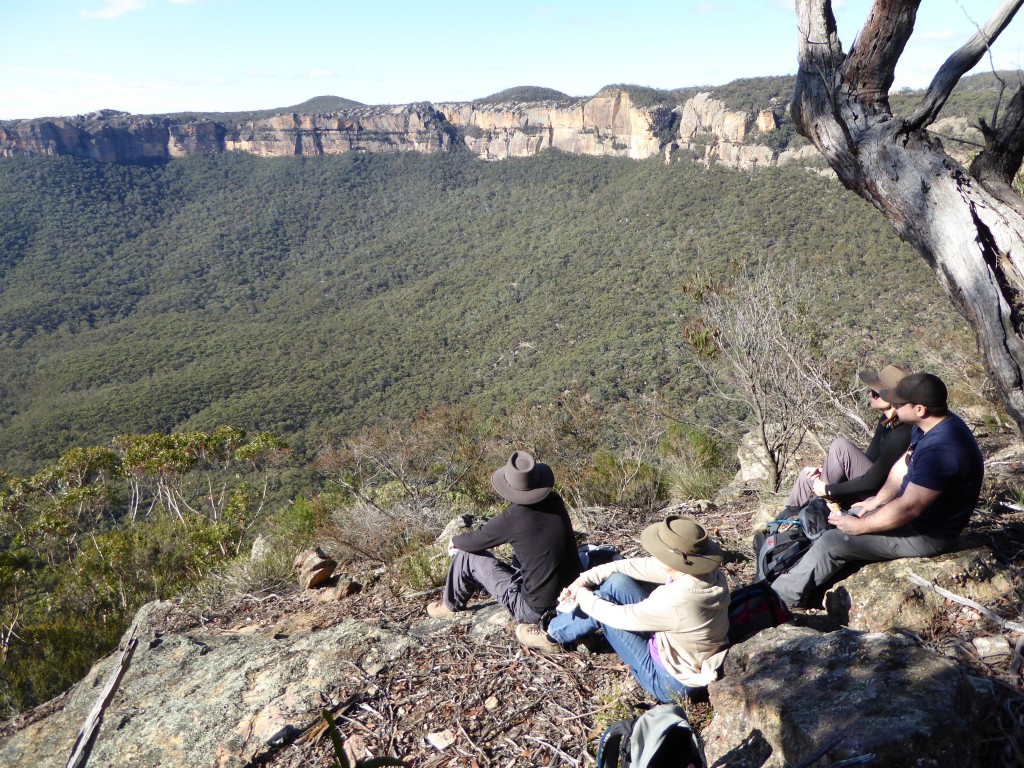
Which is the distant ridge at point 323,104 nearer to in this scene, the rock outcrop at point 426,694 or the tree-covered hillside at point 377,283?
the tree-covered hillside at point 377,283

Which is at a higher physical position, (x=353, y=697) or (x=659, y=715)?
(x=659, y=715)

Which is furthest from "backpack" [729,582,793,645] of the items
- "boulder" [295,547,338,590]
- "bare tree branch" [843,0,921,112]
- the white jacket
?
"boulder" [295,547,338,590]

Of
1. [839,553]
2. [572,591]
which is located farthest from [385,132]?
[839,553]

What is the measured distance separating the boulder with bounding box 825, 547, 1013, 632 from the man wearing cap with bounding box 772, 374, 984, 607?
0.22ft

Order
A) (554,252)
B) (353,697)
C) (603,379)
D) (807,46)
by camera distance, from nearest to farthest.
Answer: (807,46), (353,697), (603,379), (554,252)

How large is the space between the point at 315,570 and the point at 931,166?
13.8 feet

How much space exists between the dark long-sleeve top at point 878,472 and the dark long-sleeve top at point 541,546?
149 centimetres

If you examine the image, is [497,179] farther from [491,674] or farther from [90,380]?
[491,674]

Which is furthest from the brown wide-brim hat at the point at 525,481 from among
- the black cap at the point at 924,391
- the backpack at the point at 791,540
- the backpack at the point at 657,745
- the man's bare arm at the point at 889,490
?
the black cap at the point at 924,391

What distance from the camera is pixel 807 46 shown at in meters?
2.28

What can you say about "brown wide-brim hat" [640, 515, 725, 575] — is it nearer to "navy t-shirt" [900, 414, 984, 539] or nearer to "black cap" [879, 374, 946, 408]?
"navy t-shirt" [900, 414, 984, 539]

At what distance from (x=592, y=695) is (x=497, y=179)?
217ft

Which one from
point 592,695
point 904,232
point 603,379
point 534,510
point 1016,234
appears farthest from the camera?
point 603,379

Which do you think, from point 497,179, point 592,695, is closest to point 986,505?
point 592,695
